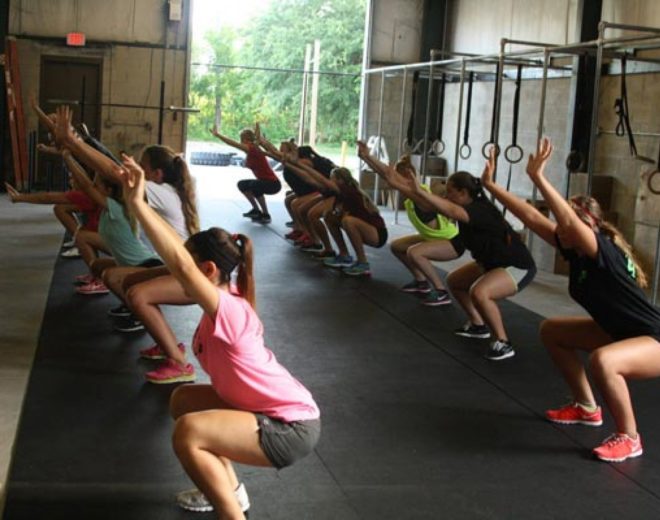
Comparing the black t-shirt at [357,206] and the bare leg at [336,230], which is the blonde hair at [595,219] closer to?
the black t-shirt at [357,206]

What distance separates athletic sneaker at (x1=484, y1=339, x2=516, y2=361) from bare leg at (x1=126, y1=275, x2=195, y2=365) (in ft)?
5.81

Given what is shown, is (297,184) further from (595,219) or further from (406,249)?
(595,219)

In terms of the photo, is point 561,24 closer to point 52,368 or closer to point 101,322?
point 101,322

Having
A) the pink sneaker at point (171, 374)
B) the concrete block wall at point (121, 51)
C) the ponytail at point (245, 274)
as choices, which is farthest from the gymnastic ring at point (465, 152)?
the ponytail at point (245, 274)

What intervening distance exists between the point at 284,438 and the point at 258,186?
8.03 meters

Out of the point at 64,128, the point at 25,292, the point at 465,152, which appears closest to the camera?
the point at 64,128

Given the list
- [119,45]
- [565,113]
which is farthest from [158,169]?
[119,45]

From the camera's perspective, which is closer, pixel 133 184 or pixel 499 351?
pixel 133 184

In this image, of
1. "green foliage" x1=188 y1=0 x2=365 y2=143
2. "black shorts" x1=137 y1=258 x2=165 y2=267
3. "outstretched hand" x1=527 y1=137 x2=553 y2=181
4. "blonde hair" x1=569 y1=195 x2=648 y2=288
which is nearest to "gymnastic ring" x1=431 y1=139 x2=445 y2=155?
"black shorts" x1=137 y1=258 x2=165 y2=267

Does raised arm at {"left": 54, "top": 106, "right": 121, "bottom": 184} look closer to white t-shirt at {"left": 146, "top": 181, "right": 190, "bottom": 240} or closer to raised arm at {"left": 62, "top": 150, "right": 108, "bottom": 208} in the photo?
white t-shirt at {"left": 146, "top": 181, "right": 190, "bottom": 240}

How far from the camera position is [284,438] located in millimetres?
2664

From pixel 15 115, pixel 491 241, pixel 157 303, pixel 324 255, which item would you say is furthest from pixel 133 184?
pixel 15 115

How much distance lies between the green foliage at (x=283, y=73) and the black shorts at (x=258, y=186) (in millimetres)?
10123

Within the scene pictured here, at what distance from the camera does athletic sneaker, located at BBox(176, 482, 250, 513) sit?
2949mm
